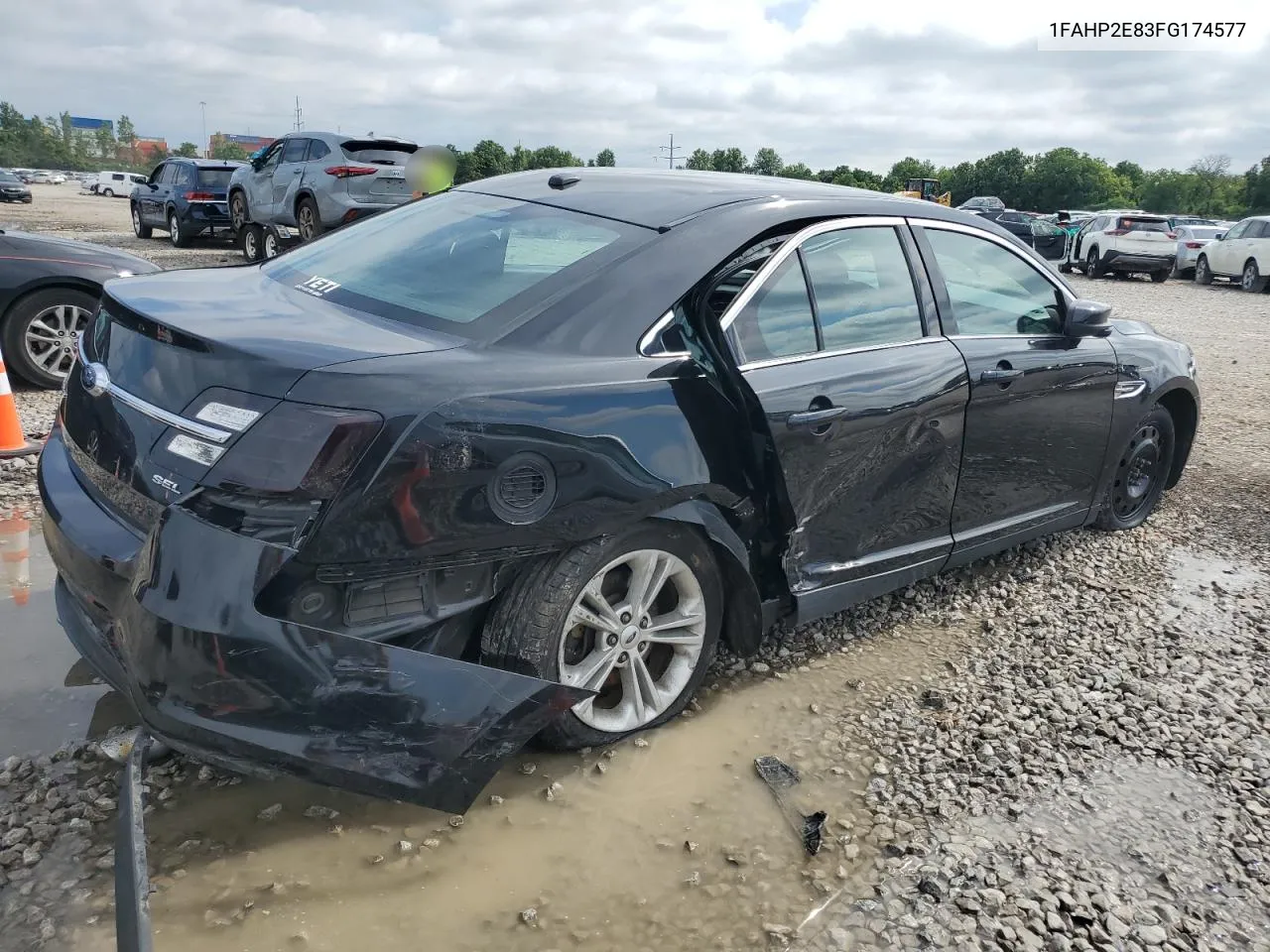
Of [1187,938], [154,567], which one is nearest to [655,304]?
[154,567]

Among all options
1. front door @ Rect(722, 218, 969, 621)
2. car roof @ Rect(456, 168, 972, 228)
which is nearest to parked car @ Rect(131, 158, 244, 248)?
car roof @ Rect(456, 168, 972, 228)

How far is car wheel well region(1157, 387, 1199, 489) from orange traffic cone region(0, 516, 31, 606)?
5245 millimetres

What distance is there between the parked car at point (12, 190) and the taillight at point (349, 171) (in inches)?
1434

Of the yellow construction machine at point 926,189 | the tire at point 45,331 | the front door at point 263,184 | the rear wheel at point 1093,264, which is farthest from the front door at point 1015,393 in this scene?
the yellow construction machine at point 926,189

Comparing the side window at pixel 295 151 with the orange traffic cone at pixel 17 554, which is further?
the side window at pixel 295 151

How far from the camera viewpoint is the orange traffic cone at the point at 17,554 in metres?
3.84

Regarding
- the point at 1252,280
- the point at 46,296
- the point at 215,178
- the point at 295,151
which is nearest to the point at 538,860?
the point at 46,296

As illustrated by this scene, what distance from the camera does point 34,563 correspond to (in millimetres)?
4090

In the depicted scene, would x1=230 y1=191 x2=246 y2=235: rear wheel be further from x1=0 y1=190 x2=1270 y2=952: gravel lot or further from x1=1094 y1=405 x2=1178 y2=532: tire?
x1=0 y1=190 x2=1270 y2=952: gravel lot

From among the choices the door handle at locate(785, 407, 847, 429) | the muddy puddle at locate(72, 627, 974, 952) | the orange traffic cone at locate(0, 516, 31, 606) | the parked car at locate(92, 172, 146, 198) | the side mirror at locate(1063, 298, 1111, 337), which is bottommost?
the muddy puddle at locate(72, 627, 974, 952)

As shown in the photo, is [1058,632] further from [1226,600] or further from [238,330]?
[238,330]

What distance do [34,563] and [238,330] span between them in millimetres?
2399

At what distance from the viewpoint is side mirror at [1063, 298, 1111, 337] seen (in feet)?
13.5

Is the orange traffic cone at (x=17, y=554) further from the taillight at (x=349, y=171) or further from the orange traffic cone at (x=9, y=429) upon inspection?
the taillight at (x=349, y=171)
